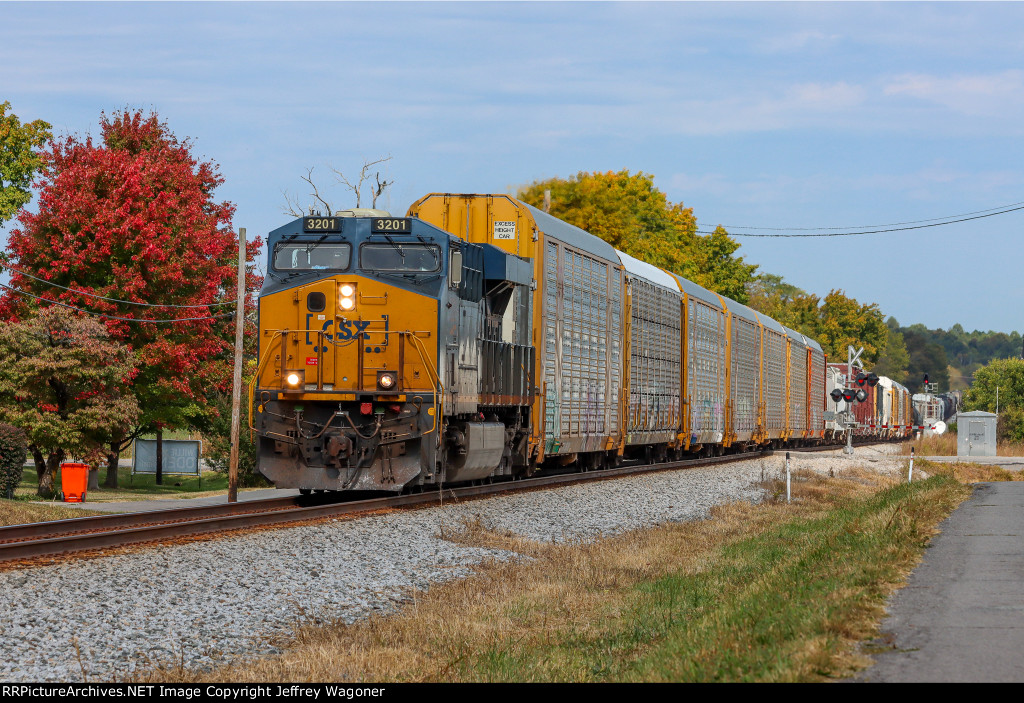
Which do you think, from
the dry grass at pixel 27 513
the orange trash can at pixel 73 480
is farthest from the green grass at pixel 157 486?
the dry grass at pixel 27 513

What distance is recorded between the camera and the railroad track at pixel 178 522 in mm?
11172

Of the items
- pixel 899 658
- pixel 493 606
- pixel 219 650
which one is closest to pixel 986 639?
pixel 899 658

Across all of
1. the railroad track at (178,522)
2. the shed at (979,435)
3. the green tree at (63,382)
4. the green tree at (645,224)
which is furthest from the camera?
the green tree at (645,224)

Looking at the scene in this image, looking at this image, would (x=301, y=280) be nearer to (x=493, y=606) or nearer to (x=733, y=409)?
(x=493, y=606)

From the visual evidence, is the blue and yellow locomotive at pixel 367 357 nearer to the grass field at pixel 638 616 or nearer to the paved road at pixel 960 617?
the grass field at pixel 638 616

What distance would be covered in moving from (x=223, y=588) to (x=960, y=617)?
5.91 metres

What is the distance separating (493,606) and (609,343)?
47.2 ft

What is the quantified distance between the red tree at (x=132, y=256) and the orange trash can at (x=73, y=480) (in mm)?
8169

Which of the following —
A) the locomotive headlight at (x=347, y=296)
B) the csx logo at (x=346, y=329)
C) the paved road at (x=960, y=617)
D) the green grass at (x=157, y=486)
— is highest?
the locomotive headlight at (x=347, y=296)

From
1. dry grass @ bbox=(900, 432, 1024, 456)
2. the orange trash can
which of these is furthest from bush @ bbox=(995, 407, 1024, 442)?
the orange trash can

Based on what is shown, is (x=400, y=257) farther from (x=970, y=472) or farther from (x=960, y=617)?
(x=970, y=472)

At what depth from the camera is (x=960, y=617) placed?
7.62m

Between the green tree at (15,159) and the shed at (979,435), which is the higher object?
the green tree at (15,159)

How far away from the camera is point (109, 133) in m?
41.9
